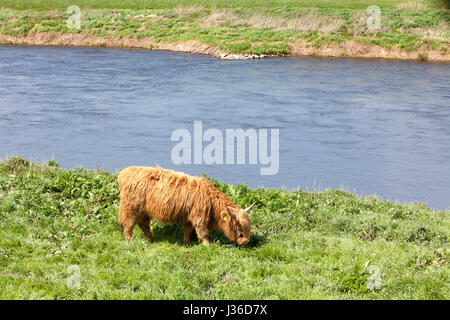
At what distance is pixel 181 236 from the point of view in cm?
967

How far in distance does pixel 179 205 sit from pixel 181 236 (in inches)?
34.1

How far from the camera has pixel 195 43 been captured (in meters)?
43.4

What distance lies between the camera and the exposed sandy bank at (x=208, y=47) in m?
40.8

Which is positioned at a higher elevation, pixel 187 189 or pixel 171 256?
pixel 187 189

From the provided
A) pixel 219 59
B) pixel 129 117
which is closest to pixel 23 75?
pixel 129 117

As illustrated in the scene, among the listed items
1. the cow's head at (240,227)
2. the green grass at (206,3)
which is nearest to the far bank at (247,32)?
the green grass at (206,3)

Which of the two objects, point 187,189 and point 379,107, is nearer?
point 187,189

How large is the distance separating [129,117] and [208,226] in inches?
654

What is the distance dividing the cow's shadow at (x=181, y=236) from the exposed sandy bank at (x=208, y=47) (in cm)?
3155

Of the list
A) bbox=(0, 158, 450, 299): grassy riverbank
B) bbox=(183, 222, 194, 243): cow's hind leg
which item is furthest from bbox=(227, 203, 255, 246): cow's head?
bbox=(183, 222, 194, 243): cow's hind leg

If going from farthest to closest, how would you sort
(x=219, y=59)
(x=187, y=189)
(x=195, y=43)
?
(x=195, y=43)
(x=219, y=59)
(x=187, y=189)

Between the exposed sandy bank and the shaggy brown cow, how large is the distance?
32.0 m

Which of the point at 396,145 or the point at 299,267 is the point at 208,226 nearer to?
the point at 299,267
